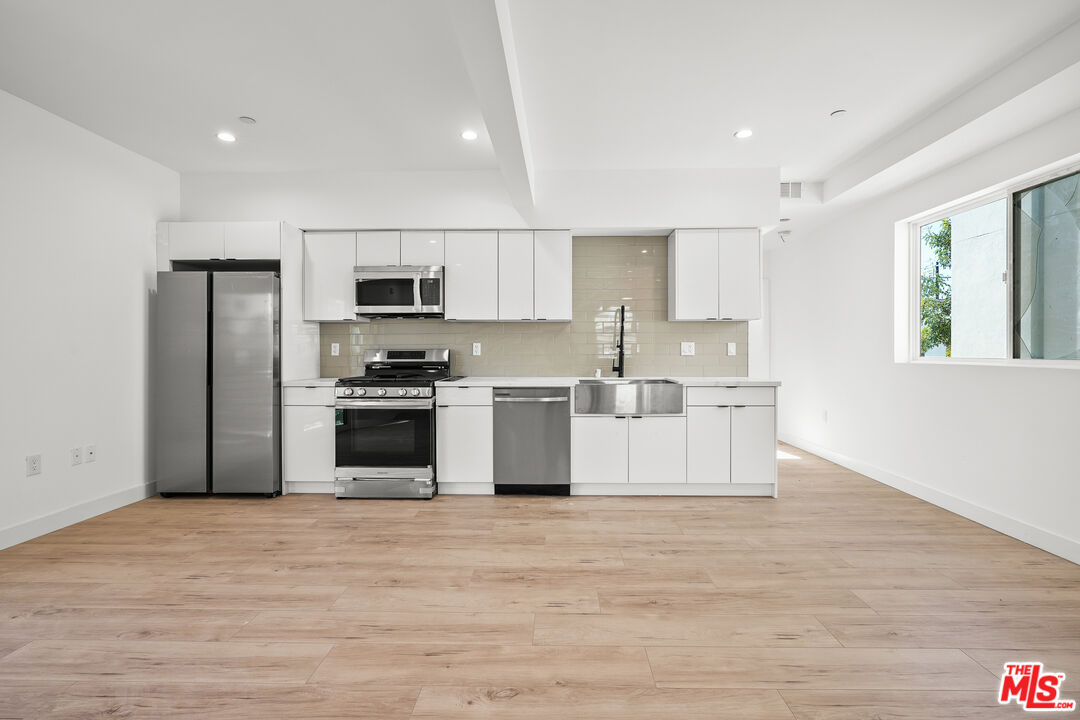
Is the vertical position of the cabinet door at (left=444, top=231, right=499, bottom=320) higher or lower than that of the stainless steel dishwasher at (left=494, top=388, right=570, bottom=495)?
higher

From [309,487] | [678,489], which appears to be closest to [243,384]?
[309,487]

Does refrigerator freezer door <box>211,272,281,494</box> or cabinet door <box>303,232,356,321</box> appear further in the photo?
cabinet door <box>303,232,356,321</box>

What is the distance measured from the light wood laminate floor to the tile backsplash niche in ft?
5.09

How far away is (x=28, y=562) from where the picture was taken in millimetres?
2660

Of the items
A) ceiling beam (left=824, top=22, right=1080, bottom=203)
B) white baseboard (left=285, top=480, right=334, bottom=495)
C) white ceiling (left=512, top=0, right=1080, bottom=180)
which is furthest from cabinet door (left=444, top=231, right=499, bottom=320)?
ceiling beam (left=824, top=22, right=1080, bottom=203)

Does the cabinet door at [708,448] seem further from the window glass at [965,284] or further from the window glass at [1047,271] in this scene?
the window glass at [1047,271]

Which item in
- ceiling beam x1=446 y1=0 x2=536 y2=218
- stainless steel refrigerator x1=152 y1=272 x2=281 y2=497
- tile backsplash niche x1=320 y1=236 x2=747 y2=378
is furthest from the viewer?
tile backsplash niche x1=320 y1=236 x2=747 y2=378

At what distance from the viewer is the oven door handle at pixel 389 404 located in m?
3.87

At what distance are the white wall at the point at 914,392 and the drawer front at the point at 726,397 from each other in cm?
122

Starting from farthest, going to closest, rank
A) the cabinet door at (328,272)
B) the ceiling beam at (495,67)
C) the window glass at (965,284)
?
1. the cabinet door at (328,272)
2. the window glass at (965,284)
3. the ceiling beam at (495,67)

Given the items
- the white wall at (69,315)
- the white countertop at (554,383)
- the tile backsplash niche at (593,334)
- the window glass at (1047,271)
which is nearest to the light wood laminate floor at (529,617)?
the white wall at (69,315)

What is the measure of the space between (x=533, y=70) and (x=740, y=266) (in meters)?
2.47

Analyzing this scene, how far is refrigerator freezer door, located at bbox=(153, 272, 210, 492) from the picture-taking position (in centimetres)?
383

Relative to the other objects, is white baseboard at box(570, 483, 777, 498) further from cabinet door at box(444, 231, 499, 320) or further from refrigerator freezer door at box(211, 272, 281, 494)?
refrigerator freezer door at box(211, 272, 281, 494)
